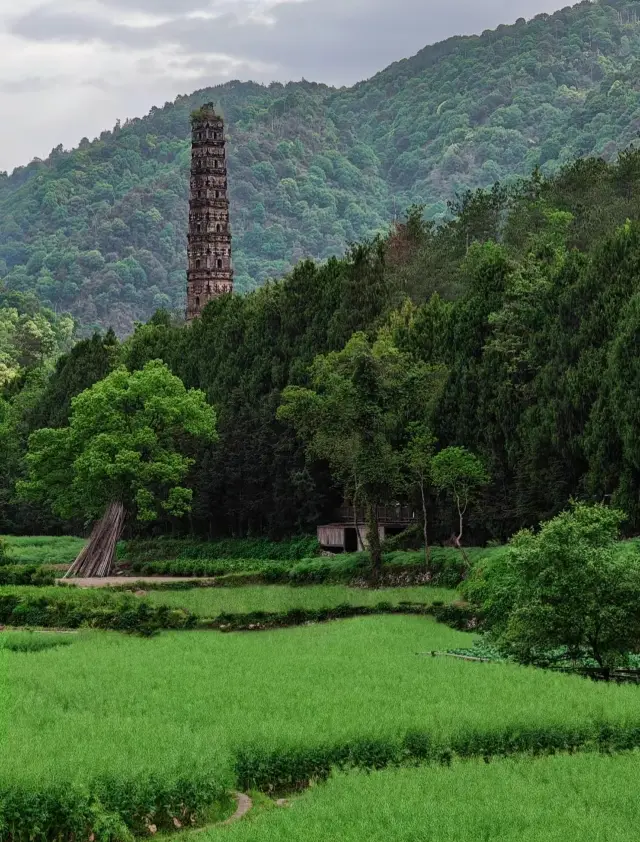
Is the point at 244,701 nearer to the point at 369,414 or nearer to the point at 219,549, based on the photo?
the point at 369,414

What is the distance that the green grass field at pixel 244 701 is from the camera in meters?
21.9

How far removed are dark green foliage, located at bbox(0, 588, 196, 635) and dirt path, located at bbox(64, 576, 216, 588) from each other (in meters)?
5.57

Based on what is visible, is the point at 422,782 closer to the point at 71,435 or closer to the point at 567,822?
the point at 567,822

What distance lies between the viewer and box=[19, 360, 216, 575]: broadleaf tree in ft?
197

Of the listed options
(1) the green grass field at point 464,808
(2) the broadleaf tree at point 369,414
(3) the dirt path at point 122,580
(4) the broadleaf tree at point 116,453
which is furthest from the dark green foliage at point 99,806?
(4) the broadleaf tree at point 116,453

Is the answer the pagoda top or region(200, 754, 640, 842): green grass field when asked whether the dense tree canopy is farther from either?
the pagoda top

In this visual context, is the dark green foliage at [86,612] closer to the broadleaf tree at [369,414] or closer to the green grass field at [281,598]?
the green grass field at [281,598]

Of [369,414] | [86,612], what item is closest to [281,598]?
[86,612]

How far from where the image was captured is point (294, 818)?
19.3 meters

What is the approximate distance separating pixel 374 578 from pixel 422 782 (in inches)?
1181

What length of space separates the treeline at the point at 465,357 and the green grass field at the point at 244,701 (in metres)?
14.4

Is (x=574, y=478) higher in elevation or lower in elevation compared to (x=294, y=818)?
higher

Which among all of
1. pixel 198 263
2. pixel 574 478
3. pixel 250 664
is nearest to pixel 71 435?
pixel 574 478

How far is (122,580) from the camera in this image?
56094 millimetres
